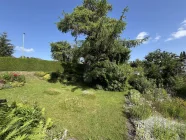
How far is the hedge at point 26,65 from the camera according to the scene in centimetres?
1389

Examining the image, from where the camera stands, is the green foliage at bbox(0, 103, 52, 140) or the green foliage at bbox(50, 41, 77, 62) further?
the green foliage at bbox(50, 41, 77, 62)

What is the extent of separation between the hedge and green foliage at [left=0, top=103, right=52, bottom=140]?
12021 millimetres

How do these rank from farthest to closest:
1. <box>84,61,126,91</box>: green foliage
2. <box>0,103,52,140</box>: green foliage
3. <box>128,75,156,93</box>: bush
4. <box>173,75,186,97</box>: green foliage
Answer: <box>173,75,186,97</box>: green foliage < <box>84,61,126,91</box>: green foliage < <box>128,75,156,93</box>: bush < <box>0,103,52,140</box>: green foliage

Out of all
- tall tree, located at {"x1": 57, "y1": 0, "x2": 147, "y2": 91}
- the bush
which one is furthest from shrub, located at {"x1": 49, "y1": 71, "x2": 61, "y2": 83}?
the bush

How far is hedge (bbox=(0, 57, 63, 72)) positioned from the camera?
1389 cm

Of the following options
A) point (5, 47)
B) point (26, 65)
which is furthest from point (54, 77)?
point (5, 47)

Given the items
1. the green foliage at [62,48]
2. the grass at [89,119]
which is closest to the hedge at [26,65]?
the green foliage at [62,48]

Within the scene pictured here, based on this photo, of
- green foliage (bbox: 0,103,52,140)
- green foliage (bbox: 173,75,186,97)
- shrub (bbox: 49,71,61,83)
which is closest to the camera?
green foliage (bbox: 0,103,52,140)

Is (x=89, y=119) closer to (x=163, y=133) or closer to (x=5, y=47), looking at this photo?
(x=163, y=133)

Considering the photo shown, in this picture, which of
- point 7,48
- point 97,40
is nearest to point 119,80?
point 97,40

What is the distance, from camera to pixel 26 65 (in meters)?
15.2

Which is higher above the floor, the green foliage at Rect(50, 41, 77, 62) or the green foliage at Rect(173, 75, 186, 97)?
the green foliage at Rect(50, 41, 77, 62)

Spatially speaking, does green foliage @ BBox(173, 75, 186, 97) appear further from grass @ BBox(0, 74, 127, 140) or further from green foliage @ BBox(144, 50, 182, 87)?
grass @ BBox(0, 74, 127, 140)

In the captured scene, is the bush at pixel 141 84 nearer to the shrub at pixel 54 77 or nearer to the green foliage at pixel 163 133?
the green foliage at pixel 163 133
